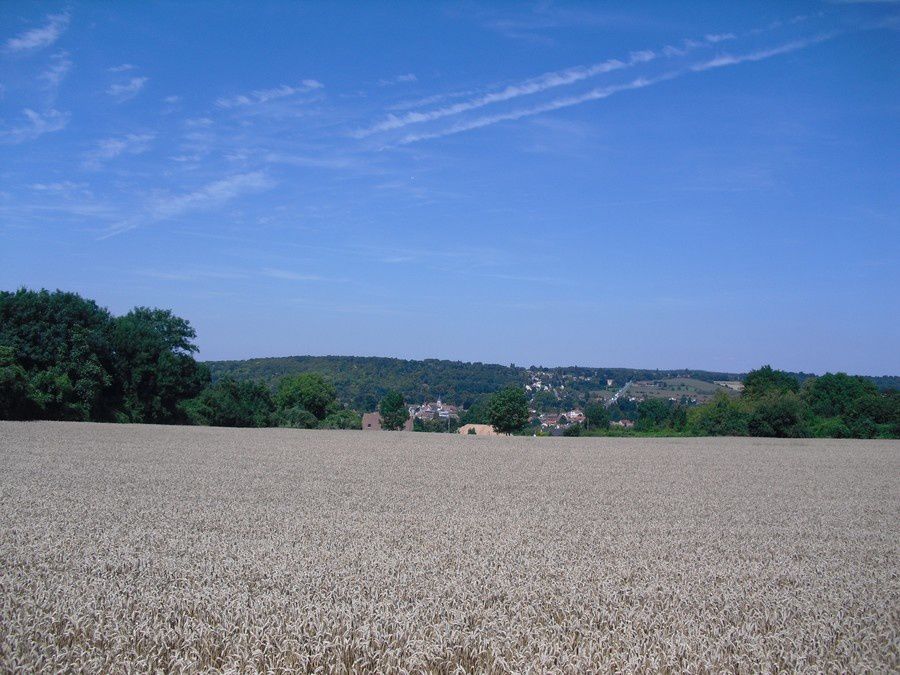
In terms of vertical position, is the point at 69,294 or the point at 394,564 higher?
the point at 69,294

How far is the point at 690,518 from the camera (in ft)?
45.6

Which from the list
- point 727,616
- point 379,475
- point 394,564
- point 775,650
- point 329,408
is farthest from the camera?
point 329,408

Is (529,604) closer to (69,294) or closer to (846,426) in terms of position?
(69,294)

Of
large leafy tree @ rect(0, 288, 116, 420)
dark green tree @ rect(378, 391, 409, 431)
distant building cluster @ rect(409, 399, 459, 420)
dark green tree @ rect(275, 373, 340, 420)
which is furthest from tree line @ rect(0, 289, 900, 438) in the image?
distant building cluster @ rect(409, 399, 459, 420)

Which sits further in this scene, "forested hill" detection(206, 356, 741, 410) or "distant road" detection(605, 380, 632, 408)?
"distant road" detection(605, 380, 632, 408)

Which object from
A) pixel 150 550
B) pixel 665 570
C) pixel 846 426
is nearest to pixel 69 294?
pixel 150 550

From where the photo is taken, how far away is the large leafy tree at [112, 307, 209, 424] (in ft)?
157

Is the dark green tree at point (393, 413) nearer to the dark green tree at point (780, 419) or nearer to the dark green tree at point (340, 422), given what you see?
the dark green tree at point (340, 422)

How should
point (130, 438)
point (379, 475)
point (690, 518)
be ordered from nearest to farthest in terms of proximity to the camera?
point (690, 518)
point (379, 475)
point (130, 438)

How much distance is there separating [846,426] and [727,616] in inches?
2167

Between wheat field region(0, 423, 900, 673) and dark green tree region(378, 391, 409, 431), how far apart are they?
65.7 m

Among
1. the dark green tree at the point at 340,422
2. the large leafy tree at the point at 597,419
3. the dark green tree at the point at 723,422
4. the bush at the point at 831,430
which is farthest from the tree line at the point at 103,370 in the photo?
the large leafy tree at the point at 597,419

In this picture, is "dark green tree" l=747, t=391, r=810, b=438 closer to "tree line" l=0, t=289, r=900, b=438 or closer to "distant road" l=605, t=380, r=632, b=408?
"tree line" l=0, t=289, r=900, b=438

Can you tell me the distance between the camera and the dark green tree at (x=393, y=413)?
8506 centimetres
